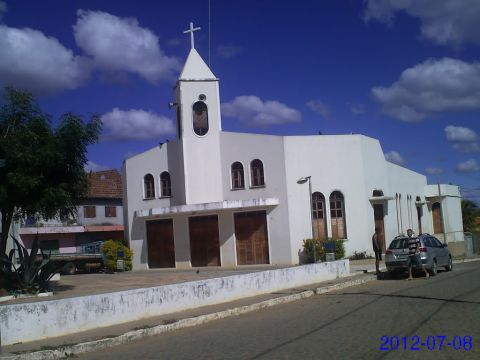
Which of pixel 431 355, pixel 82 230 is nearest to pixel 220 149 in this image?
pixel 82 230

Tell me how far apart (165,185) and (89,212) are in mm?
16520

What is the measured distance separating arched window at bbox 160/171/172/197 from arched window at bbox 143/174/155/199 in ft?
2.06

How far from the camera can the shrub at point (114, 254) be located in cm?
3009

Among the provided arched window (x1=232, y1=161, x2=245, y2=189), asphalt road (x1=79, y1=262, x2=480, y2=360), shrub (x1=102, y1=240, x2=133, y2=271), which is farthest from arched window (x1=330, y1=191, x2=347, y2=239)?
asphalt road (x1=79, y1=262, x2=480, y2=360)

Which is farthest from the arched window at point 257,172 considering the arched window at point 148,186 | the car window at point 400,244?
the car window at point 400,244

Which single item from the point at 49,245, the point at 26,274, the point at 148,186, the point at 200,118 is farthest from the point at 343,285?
the point at 49,245

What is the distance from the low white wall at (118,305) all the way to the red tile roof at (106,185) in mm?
32014

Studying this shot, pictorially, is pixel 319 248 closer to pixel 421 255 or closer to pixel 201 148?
pixel 421 255

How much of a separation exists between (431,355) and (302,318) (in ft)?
14.6

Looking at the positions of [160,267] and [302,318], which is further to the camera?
[160,267]

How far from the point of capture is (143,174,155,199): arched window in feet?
102

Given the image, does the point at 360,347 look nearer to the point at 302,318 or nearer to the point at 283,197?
the point at 302,318

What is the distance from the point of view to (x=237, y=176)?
29.1 metres

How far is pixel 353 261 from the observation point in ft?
91.6
